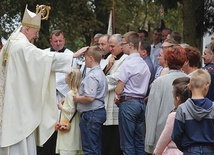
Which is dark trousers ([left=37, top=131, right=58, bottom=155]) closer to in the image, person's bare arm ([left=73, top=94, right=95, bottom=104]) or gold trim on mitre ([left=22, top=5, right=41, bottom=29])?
person's bare arm ([left=73, top=94, right=95, bottom=104])

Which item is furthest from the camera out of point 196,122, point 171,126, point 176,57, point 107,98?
point 107,98

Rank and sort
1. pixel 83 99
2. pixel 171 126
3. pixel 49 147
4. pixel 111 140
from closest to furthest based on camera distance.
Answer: pixel 171 126 → pixel 83 99 → pixel 111 140 → pixel 49 147

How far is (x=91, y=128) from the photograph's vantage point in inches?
408

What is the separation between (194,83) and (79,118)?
413 centimetres

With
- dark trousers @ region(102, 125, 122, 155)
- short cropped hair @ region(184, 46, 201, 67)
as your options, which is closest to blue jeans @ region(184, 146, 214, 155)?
short cropped hair @ region(184, 46, 201, 67)

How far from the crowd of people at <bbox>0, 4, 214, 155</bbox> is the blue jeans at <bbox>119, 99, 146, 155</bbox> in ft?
0.05

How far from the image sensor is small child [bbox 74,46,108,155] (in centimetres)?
1030

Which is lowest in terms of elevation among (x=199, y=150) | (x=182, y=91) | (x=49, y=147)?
(x=49, y=147)

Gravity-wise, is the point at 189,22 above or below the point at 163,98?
above

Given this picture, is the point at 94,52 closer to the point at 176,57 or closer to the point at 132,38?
the point at 132,38

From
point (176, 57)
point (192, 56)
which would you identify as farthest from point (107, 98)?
point (176, 57)

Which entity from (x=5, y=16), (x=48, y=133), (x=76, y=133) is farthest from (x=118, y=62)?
(x=5, y=16)

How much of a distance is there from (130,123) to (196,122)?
365 cm

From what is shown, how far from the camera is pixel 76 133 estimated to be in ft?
34.8
